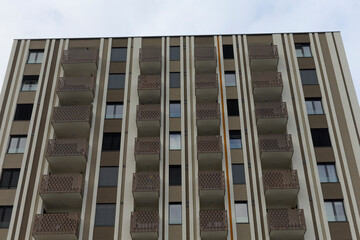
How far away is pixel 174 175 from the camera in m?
35.2

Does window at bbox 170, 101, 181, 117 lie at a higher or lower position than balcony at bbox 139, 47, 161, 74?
lower

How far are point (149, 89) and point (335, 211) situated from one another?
1763cm

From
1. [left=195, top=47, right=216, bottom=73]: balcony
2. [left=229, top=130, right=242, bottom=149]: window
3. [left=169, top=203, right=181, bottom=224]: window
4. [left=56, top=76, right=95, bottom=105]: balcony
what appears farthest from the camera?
[left=195, top=47, right=216, bottom=73]: balcony

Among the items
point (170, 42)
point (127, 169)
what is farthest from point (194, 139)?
point (170, 42)

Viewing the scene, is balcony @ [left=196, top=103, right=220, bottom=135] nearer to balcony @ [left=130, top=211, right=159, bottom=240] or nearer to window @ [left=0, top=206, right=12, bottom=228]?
balcony @ [left=130, top=211, right=159, bottom=240]

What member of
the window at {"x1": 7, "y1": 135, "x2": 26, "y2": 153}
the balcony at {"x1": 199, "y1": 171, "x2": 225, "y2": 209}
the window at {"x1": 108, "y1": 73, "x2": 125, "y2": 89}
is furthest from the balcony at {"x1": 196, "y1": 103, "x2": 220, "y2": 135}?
the window at {"x1": 7, "y1": 135, "x2": 26, "y2": 153}

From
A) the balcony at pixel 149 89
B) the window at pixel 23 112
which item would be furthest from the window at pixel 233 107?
the window at pixel 23 112

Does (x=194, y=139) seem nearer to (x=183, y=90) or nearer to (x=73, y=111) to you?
(x=183, y=90)

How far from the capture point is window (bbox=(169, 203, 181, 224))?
33.0 meters

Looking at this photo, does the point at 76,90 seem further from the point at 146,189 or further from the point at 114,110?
the point at 146,189

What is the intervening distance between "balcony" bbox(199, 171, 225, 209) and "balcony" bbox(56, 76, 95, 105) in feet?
40.3

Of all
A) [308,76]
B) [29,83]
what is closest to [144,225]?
[29,83]

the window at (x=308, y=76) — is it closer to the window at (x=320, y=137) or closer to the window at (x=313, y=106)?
the window at (x=313, y=106)

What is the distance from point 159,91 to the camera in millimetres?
39219
